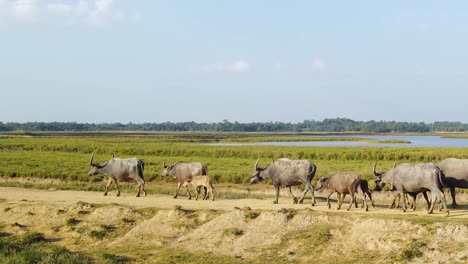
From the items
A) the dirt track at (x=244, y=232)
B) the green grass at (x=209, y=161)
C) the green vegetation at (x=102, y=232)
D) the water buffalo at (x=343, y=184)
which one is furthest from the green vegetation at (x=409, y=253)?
the green grass at (x=209, y=161)

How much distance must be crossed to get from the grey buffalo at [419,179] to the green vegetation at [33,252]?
10503mm

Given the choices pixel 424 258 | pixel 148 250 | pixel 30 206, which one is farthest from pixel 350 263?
pixel 30 206

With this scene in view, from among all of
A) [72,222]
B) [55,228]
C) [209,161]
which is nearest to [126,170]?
[72,222]

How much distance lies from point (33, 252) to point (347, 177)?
34.4 ft

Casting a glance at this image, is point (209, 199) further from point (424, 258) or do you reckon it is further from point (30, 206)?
point (424, 258)

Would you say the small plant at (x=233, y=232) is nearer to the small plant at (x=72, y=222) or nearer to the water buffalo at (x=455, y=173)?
the small plant at (x=72, y=222)

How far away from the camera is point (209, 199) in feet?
69.6

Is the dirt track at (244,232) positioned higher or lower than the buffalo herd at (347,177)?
lower

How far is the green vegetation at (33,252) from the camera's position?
12.8 metres

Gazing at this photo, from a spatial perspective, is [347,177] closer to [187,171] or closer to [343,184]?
[343,184]

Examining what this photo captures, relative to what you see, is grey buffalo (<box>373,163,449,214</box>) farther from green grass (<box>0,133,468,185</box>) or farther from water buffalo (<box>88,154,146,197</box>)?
water buffalo (<box>88,154,146,197</box>)

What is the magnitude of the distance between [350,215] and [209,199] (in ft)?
26.7

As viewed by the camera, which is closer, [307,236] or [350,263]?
[350,263]

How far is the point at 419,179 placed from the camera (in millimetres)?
16703
